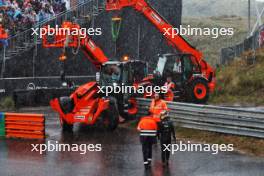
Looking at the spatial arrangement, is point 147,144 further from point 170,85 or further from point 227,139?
point 170,85

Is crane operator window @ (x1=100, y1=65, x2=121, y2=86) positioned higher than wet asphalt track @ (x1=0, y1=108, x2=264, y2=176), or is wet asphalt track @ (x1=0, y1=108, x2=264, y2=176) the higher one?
crane operator window @ (x1=100, y1=65, x2=121, y2=86)

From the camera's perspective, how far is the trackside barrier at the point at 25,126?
16578mm

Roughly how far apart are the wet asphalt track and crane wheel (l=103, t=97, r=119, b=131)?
1.46 m

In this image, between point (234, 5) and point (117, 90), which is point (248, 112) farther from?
point (234, 5)

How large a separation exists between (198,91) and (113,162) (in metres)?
Answer: 10.2

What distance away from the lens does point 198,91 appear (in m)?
22.8

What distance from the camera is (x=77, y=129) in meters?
18.7

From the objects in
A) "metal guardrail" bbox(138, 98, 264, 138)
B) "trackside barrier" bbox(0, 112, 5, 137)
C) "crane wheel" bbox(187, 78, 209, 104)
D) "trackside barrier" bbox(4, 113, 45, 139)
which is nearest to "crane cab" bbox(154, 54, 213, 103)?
"crane wheel" bbox(187, 78, 209, 104)

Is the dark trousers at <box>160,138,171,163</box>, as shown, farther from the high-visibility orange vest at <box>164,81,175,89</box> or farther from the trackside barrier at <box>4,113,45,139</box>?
the high-visibility orange vest at <box>164,81,175,89</box>

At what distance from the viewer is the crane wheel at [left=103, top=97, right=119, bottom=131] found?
17641 millimetres

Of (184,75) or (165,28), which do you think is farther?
(165,28)

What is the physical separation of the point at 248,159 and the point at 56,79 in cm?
1664

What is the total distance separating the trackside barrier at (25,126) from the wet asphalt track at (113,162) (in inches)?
17.4

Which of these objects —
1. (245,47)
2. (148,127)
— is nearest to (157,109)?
(148,127)
